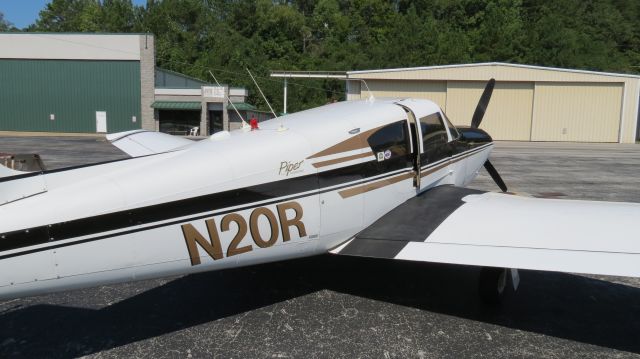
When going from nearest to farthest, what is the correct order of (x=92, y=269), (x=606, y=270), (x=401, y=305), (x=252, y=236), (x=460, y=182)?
1. (x=92, y=269)
2. (x=606, y=270)
3. (x=252, y=236)
4. (x=401, y=305)
5. (x=460, y=182)

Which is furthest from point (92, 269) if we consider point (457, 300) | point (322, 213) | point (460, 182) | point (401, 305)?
point (460, 182)

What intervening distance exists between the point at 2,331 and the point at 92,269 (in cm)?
196

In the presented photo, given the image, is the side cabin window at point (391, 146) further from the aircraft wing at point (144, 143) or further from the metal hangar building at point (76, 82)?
the metal hangar building at point (76, 82)

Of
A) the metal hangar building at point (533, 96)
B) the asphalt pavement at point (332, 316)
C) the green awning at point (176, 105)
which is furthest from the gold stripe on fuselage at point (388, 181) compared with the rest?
the green awning at point (176, 105)

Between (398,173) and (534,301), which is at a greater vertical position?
(398,173)

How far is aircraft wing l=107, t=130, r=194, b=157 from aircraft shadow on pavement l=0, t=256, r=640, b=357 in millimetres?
3580

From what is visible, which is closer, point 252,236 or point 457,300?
point 252,236

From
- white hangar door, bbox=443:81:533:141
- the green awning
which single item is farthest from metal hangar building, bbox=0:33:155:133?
white hangar door, bbox=443:81:533:141

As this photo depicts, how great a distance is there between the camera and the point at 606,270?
15.2 ft

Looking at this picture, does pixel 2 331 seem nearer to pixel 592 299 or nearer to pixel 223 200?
pixel 223 200

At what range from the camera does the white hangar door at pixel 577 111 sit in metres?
44.7

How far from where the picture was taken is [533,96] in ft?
148

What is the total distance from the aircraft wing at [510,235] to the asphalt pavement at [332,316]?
29cm

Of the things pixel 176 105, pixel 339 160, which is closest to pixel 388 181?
pixel 339 160
